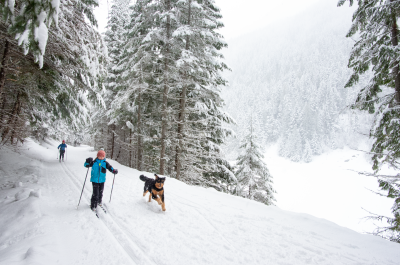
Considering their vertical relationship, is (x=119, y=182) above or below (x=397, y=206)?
below

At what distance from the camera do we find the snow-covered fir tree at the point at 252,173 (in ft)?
55.4

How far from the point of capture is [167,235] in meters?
4.43

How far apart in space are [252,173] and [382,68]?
12117mm

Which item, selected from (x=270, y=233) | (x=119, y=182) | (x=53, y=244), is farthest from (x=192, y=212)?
A: (x=119, y=182)

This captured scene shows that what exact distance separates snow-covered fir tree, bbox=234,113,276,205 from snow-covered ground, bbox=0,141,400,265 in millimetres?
10420

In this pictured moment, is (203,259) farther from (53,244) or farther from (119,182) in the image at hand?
(119,182)

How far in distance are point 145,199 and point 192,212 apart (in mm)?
1900

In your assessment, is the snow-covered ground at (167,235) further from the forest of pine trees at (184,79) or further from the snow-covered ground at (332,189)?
the snow-covered ground at (332,189)

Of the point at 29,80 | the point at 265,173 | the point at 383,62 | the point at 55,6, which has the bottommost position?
the point at 265,173

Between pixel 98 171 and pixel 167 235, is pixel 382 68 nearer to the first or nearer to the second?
pixel 167 235

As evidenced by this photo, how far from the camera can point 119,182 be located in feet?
29.7

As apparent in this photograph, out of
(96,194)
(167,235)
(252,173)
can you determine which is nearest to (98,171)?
(96,194)

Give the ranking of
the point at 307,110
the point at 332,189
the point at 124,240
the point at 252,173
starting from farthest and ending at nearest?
the point at 307,110
the point at 332,189
the point at 252,173
the point at 124,240

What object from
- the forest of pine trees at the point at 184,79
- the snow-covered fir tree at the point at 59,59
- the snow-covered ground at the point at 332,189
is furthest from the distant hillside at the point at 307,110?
the snow-covered fir tree at the point at 59,59
